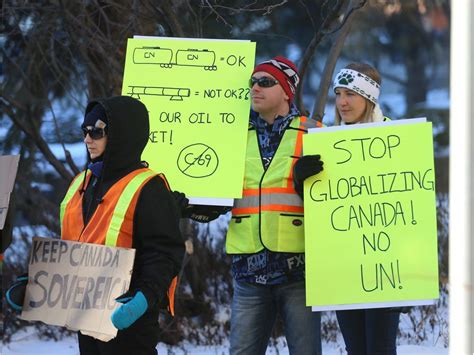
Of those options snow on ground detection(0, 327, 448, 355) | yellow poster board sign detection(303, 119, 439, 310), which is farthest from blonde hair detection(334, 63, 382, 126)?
snow on ground detection(0, 327, 448, 355)

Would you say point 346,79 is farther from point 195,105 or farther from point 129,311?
point 129,311

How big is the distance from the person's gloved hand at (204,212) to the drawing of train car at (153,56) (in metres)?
0.70

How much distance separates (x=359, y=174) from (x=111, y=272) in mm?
1147

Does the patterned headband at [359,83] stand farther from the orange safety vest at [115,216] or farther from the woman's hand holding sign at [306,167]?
the orange safety vest at [115,216]

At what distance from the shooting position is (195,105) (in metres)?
4.84

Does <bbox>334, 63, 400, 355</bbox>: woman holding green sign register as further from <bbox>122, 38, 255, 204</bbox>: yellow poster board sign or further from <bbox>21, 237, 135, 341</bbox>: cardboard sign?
<bbox>21, 237, 135, 341</bbox>: cardboard sign

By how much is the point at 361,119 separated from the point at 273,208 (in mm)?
540

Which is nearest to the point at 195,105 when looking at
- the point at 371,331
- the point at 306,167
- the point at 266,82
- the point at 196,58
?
the point at 196,58

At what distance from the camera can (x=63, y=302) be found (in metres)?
4.07

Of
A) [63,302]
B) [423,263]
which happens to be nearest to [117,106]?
[63,302]

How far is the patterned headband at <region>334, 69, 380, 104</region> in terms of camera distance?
4449 mm

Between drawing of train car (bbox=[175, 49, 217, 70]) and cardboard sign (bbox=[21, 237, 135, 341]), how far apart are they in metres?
1.20

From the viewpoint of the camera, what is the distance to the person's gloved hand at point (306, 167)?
4.36 metres

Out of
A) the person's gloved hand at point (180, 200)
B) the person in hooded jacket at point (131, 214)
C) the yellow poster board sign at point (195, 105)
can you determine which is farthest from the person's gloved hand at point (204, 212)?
the person in hooded jacket at point (131, 214)
